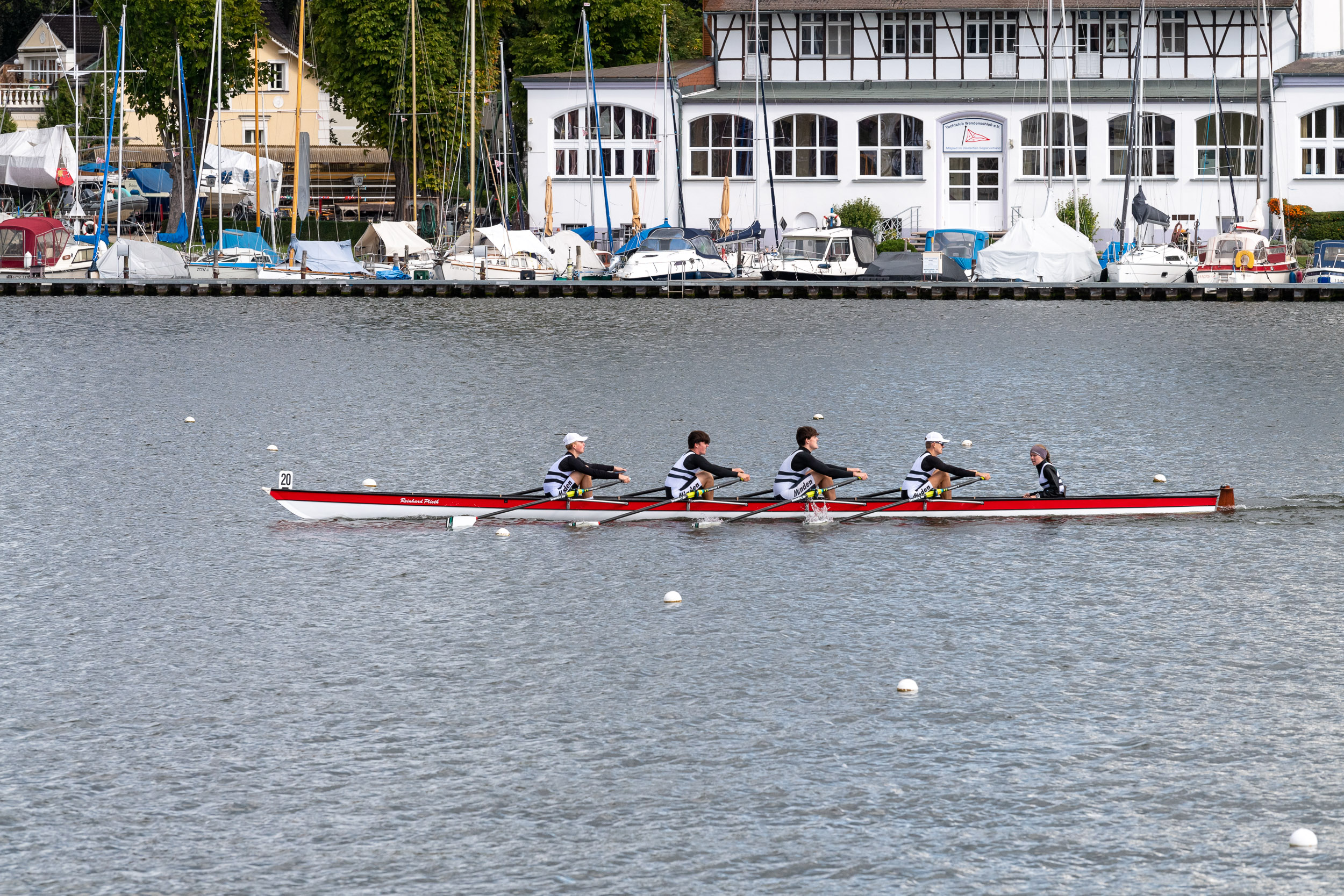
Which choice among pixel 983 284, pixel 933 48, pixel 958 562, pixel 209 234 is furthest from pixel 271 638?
pixel 209 234

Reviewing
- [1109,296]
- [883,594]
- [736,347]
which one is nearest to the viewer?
[883,594]

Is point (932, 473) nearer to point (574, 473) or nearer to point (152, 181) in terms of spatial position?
point (574, 473)

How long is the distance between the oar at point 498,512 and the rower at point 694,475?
942mm

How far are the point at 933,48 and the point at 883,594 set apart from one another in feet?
209

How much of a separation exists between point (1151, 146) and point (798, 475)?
5775cm

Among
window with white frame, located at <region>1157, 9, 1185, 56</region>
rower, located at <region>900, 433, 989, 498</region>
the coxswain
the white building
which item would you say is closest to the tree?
the white building

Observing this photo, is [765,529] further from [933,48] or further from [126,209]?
[126,209]

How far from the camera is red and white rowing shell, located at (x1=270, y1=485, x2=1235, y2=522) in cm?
2909

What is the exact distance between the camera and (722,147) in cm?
8381

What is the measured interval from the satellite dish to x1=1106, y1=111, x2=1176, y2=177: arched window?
44.1 ft

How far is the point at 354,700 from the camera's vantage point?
20062mm

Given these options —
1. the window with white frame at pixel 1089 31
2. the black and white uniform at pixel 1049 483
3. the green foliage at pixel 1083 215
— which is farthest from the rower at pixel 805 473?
the window with white frame at pixel 1089 31

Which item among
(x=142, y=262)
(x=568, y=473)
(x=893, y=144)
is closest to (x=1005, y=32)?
(x=893, y=144)

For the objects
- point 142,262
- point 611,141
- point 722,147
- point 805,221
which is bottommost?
point 142,262
